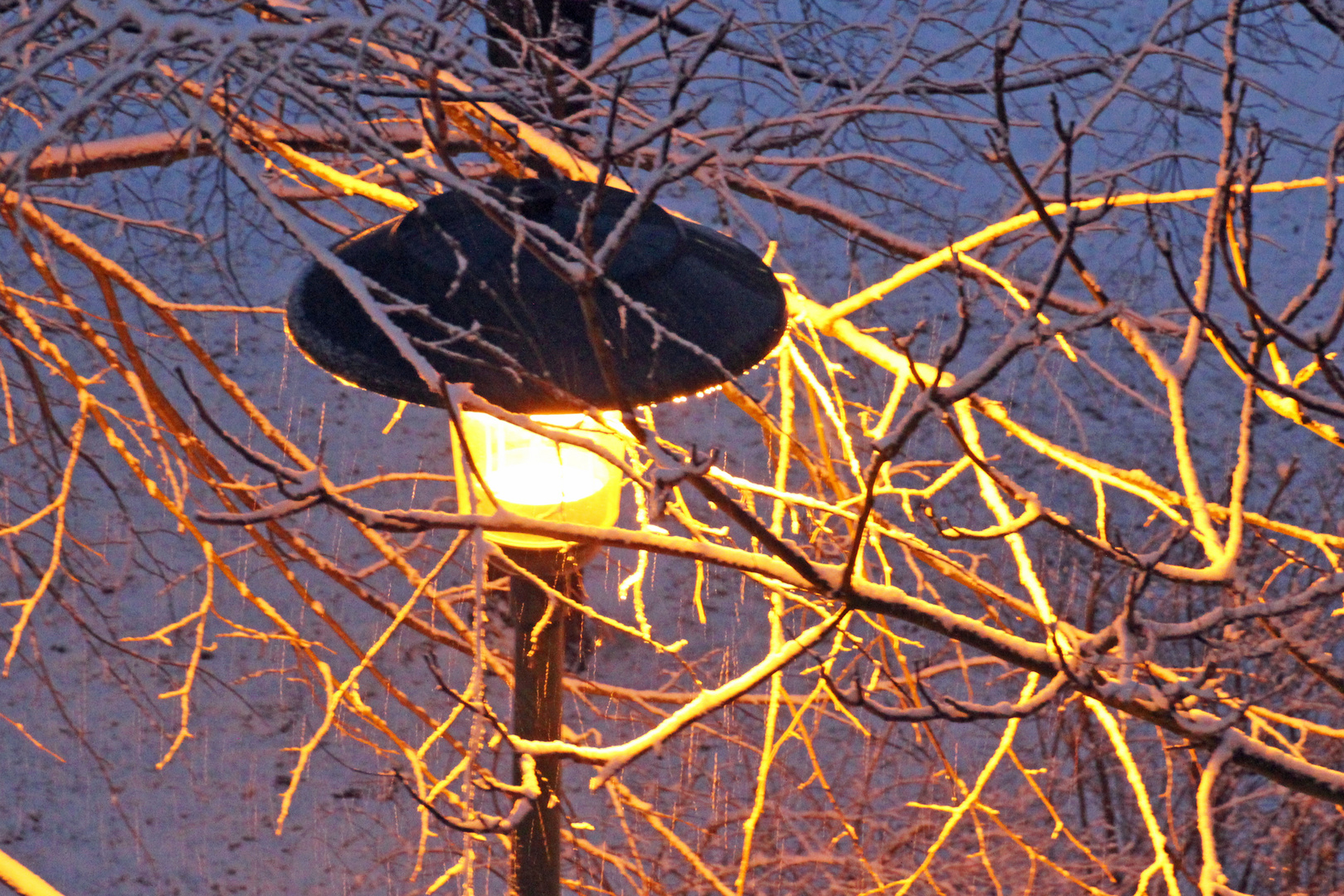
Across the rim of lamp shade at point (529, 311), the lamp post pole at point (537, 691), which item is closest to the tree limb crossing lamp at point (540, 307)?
the rim of lamp shade at point (529, 311)

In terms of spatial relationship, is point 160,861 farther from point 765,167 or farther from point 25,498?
point 765,167

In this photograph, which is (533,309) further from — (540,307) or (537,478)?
(537,478)

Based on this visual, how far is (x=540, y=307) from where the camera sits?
1.82m

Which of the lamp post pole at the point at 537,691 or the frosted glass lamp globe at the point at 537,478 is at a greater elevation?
the frosted glass lamp globe at the point at 537,478

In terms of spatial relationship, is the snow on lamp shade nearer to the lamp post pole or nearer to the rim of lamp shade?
the rim of lamp shade

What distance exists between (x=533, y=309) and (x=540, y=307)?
11 millimetres

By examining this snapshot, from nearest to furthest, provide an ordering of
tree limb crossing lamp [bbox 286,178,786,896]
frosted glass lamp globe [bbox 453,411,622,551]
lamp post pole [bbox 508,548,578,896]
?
tree limb crossing lamp [bbox 286,178,786,896]
frosted glass lamp globe [bbox 453,411,622,551]
lamp post pole [bbox 508,548,578,896]

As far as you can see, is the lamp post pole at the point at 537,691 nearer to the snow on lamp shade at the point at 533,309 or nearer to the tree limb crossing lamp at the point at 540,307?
the tree limb crossing lamp at the point at 540,307

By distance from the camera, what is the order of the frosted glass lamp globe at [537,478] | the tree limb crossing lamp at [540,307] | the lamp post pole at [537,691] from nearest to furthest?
1. the tree limb crossing lamp at [540,307]
2. the frosted glass lamp globe at [537,478]
3. the lamp post pole at [537,691]

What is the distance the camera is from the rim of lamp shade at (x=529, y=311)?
1739 millimetres

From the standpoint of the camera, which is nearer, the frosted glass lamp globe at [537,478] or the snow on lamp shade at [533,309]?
the snow on lamp shade at [533,309]

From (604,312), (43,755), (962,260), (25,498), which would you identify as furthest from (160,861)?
(604,312)

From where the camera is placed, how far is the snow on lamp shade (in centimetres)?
174

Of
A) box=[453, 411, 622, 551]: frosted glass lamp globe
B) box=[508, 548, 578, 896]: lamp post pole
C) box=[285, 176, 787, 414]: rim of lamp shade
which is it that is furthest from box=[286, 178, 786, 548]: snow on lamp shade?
box=[508, 548, 578, 896]: lamp post pole
